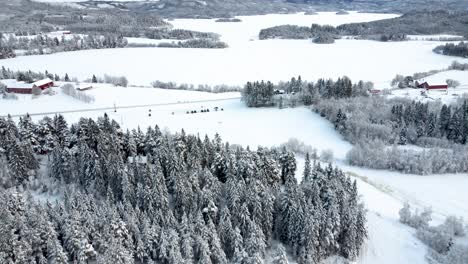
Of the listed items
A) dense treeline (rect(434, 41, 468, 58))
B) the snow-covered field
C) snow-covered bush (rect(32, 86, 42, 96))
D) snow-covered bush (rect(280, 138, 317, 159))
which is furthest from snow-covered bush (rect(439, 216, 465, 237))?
dense treeline (rect(434, 41, 468, 58))

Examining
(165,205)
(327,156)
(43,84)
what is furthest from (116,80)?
(165,205)

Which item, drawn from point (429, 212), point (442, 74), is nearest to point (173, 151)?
point (429, 212)

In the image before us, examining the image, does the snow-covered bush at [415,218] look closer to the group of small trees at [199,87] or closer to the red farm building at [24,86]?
the group of small trees at [199,87]

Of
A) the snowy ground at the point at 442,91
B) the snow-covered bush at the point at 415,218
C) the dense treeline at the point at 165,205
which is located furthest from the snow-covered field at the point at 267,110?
Result: the dense treeline at the point at 165,205

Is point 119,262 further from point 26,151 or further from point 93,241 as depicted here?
point 26,151

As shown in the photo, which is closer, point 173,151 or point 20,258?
point 20,258

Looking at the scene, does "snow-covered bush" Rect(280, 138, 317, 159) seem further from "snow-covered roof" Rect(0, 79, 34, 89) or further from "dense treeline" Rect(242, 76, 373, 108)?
"snow-covered roof" Rect(0, 79, 34, 89)
